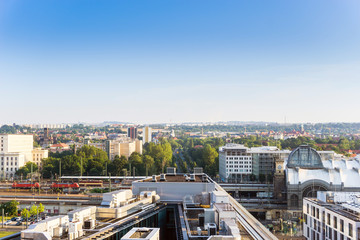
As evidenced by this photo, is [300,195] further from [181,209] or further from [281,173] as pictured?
[181,209]

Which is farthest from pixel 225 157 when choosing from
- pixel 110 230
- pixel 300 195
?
pixel 110 230

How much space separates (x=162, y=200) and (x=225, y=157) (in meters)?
47.3

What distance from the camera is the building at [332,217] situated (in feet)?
98.4

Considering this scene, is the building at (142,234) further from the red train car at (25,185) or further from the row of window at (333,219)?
the red train car at (25,185)

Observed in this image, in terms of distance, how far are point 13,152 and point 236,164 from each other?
5435 cm

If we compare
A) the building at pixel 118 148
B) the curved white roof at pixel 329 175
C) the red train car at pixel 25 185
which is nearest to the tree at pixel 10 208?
the red train car at pixel 25 185

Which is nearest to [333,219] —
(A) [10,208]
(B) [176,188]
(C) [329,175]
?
(B) [176,188]

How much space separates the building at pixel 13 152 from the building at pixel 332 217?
6986 centimetres

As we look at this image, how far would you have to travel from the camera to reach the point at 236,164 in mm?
79062

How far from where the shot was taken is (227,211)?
20.2 meters

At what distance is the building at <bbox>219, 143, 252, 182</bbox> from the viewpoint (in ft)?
258

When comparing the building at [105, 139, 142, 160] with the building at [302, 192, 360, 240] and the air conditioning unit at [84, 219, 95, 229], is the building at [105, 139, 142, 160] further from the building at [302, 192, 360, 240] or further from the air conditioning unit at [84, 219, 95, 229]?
the air conditioning unit at [84, 219, 95, 229]

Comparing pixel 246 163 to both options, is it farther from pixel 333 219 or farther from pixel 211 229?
pixel 211 229

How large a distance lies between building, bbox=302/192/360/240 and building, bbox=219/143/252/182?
37.9 meters
